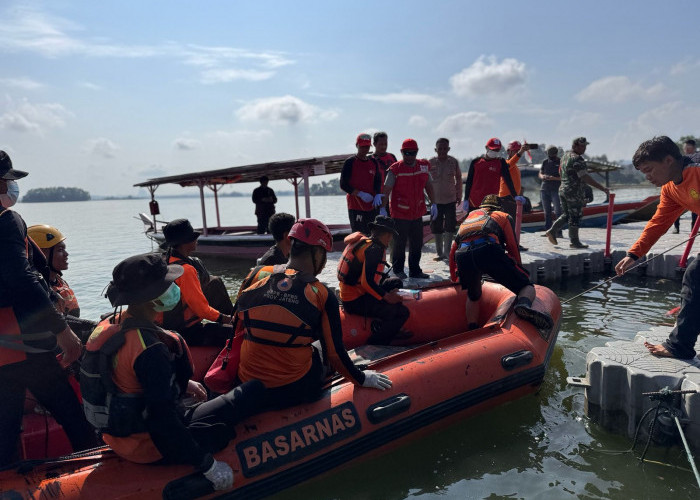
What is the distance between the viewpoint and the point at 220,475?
2.42 metres

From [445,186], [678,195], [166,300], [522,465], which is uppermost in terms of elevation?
[445,186]

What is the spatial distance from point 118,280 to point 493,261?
317cm

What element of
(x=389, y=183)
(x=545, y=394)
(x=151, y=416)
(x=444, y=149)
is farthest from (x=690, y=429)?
(x=444, y=149)

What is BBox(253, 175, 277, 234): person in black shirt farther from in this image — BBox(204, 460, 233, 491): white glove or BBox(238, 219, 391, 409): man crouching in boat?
BBox(204, 460, 233, 491): white glove

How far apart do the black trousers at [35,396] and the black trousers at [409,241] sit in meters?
4.34

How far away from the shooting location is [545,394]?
13.5 ft

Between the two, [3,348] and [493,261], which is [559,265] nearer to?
[493,261]

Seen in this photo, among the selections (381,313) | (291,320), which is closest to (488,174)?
(381,313)

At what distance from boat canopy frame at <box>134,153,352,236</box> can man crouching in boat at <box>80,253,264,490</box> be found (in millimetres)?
8353

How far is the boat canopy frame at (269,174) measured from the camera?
10.6 metres

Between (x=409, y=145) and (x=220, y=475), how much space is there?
14.9 ft

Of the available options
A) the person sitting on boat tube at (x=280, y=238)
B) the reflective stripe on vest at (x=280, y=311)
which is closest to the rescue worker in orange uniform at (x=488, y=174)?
the person sitting on boat tube at (x=280, y=238)

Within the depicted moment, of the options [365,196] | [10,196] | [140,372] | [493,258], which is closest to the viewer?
[140,372]

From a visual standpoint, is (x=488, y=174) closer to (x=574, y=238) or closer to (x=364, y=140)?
(x=364, y=140)
